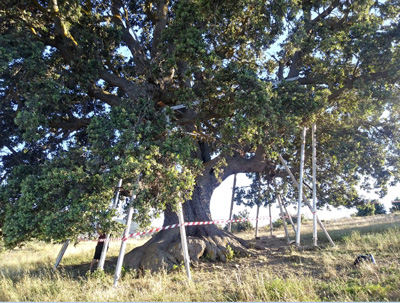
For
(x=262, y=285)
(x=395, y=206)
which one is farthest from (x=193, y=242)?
(x=395, y=206)

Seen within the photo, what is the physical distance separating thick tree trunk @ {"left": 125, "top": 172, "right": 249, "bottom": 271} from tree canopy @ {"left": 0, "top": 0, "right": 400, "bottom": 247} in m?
1.04

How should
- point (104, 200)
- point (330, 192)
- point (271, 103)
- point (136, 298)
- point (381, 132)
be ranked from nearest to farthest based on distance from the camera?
point (136, 298)
point (104, 200)
point (271, 103)
point (381, 132)
point (330, 192)

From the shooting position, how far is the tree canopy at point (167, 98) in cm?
587

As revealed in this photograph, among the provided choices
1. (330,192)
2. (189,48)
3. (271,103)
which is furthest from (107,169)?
(330,192)

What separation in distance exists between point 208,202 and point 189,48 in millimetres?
5156

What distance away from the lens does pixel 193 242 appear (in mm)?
8086

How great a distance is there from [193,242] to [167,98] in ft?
15.1

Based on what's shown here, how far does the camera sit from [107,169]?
6188 millimetres

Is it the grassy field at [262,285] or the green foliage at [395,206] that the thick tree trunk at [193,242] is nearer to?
the grassy field at [262,285]

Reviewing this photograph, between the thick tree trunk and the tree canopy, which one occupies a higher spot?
the tree canopy

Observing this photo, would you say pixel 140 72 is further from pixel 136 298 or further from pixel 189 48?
pixel 136 298

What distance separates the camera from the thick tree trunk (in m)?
7.42

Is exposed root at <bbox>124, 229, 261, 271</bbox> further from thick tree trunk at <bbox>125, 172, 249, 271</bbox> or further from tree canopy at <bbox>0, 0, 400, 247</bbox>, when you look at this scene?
tree canopy at <bbox>0, 0, 400, 247</bbox>

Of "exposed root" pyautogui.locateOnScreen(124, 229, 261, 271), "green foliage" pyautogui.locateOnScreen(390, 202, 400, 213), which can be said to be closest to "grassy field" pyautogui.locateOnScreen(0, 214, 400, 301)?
"exposed root" pyautogui.locateOnScreen(124, 229, 261, 271)
